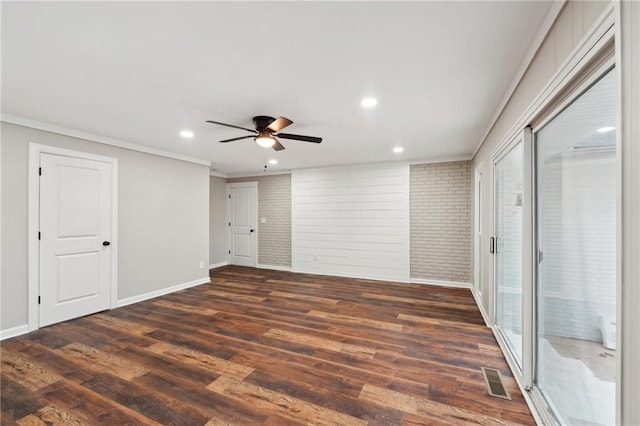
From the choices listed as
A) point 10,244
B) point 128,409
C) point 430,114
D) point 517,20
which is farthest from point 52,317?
point 517,20

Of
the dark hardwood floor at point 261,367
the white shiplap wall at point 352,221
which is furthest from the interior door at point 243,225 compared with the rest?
the dark hardwood floor at point 261,367

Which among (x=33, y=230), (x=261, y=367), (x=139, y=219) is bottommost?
(x=261, y=367)

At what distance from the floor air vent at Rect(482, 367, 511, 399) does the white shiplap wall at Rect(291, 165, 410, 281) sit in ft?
10.4

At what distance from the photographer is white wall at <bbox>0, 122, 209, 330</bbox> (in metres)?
3.05

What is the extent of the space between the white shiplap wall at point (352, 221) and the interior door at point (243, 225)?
4.17 ft

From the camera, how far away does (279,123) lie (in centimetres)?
276

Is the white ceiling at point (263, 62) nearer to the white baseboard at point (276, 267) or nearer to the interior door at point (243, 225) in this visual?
the interior door at point (243, 225)

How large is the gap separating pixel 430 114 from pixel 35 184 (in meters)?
4.78

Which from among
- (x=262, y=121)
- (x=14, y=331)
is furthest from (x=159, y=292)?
(x=262, y=121)

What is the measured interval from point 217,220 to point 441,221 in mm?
5558

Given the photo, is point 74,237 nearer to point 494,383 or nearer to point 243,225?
point 243,225

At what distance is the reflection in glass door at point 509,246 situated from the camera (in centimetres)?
233

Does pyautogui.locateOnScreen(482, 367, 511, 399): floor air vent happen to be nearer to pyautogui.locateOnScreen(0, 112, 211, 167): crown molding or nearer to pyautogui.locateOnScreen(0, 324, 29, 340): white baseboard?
pyautogui.locateOnScreen(0, 324, 29, 340): white baseboard

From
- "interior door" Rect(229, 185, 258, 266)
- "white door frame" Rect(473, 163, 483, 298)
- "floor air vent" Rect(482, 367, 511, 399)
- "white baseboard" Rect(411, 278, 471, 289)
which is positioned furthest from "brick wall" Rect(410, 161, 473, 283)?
"interior door" Rect(229, 185, 258, 266)
